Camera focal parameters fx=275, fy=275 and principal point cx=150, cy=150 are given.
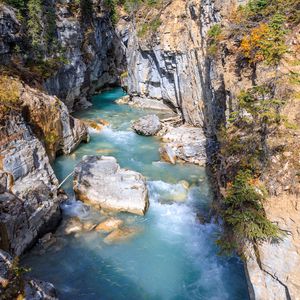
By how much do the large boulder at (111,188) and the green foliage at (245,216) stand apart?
4.64 m

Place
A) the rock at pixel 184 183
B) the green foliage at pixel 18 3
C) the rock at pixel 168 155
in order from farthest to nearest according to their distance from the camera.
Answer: the green foliage at pixel 18 3 → the rock at pixel 168 155 → the rock at pixel 184 183

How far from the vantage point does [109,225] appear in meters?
10.3

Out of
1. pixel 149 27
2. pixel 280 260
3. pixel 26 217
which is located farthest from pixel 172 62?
pixel 280 260

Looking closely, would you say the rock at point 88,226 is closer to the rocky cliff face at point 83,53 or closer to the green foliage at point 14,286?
the green foliage at point 14,286

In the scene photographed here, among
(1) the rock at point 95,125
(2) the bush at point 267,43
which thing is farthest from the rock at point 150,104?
(2) the bush at point 267,43

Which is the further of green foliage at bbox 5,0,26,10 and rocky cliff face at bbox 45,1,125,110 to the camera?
rocky cliff face at bbox 45,1,125,110

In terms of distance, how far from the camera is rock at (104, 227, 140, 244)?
965 centimetres

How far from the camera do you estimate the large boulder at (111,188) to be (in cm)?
1109

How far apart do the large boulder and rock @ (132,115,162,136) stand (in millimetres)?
6541

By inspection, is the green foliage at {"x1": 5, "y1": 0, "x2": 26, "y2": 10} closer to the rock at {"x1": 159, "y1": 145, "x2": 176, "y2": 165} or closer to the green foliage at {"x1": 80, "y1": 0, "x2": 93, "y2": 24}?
the green foliage at {"x1": 80, "y1": 0, "x2": 93, "y2": 24}

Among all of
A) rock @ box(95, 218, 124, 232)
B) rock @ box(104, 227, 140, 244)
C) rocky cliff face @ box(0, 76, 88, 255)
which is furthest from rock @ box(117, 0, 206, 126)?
rock @ box(104, 227, 140, 244)

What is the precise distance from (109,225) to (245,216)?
218 inches

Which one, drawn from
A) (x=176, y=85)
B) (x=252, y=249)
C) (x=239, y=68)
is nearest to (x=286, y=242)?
(x=252, y=249)

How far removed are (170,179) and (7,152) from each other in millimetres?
7158
